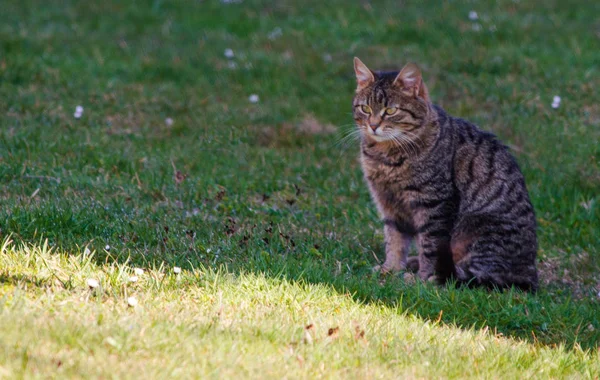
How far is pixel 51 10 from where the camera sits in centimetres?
1138

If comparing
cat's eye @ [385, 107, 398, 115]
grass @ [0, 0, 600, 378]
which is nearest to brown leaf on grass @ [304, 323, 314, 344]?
grass @ [0, 0, 600, 378]

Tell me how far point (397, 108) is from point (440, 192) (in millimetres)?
732

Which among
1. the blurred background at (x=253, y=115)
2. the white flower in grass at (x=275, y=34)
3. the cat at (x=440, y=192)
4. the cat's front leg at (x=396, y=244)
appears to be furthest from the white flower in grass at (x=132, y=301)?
the white flower in grass at (x=275, y=34)

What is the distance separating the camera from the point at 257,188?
7.00 m

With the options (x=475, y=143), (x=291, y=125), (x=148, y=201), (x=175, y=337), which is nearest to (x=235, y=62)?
(x=291, y=125)

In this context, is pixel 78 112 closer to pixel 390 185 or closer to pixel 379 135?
pixel 379 135

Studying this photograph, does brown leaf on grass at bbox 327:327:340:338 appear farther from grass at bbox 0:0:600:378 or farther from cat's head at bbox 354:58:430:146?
cat's head at bbox 354:58:430:146

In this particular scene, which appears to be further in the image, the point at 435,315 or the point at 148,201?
the point at 148,201

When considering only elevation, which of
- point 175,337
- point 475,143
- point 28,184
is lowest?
point 28,184

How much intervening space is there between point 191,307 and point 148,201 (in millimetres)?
2370

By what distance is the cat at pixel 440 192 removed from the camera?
555 centimetres

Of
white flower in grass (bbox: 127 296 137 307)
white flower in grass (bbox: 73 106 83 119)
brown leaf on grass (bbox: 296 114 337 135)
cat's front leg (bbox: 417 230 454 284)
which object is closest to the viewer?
white flower in grass (bbox: 127 296 137 307)

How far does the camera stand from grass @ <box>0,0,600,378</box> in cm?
373

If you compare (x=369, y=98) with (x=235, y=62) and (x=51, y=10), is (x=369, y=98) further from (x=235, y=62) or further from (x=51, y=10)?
(x=51, y=10)
